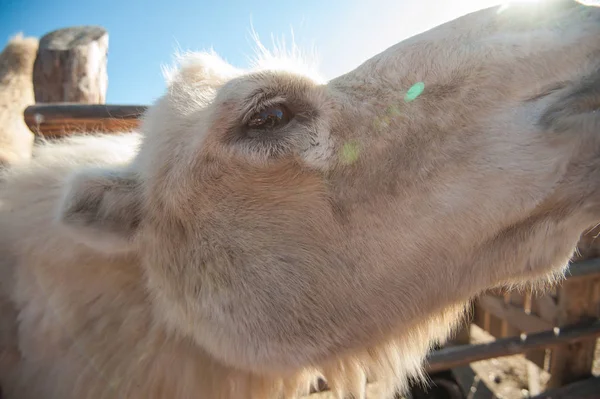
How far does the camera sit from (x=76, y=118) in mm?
2926

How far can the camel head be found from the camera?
1.40 metres

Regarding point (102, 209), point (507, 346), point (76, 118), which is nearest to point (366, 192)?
point (102, 209)

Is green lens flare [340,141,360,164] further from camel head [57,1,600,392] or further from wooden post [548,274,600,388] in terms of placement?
wooden post [548,274,600,388]

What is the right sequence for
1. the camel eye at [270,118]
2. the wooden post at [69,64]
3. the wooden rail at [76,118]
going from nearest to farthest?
1. the camel eye at [270,118]
2. the wooden rail at [76,118]
3. the wooden post at [69,64]

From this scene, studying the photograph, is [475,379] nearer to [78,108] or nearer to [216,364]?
[216,364]

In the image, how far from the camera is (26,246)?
1.93 m

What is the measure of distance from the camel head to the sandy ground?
2.86 metres

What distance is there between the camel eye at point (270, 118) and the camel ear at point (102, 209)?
1.93ft

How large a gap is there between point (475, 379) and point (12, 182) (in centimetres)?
422

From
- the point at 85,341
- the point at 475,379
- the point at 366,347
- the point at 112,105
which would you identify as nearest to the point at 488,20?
the point at 366,347

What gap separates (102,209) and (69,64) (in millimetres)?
2233

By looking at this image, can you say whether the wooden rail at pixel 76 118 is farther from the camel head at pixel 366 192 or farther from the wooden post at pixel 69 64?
the camel head at pixel 366 192

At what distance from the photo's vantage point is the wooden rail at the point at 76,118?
2.87 meters

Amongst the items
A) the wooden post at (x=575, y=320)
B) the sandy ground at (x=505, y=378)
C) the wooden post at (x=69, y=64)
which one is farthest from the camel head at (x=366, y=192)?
the sandy ground at (x=505, y=378)
